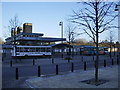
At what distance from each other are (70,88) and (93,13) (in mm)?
5319

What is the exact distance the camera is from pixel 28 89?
7.47 m

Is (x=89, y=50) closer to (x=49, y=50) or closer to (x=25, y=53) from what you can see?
(x=49, y=50)

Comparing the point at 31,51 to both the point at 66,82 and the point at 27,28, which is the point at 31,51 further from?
the point at 27,28

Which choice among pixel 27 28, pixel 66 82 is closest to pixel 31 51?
pixel 66 82

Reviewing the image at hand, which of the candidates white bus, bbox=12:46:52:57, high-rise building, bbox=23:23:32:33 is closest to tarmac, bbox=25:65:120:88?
white bus, bbox=12:46:52:57

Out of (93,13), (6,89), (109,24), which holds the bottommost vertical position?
(6,89)

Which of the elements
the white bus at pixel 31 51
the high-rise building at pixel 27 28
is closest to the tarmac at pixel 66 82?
the white bus at pixel 31 51

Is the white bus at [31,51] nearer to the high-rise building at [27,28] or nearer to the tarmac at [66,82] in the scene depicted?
the tarmac at [66,82]

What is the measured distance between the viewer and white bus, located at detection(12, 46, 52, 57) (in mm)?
30172

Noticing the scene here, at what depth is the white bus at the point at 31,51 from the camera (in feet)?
Result: 99.0

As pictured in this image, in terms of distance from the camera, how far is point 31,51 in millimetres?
Answer: 31891

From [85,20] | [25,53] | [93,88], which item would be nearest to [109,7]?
[85,20]

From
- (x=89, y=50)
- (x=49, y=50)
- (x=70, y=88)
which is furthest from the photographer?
(x=89, y=50)

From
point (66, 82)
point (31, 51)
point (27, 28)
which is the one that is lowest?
point (66, 82)
